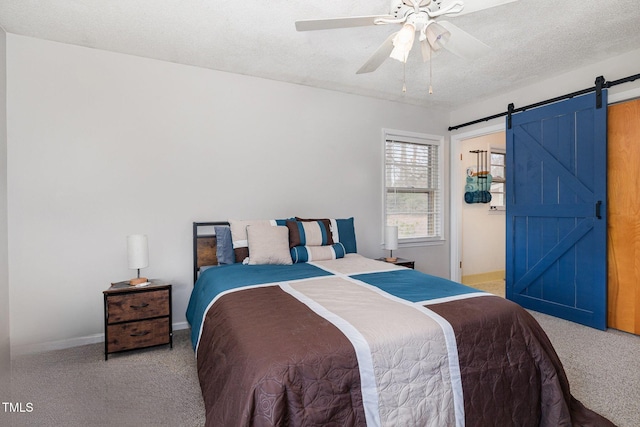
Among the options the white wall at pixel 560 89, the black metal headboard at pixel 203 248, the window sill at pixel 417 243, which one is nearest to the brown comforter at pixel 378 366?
the black metal headboard at pixel 203 248

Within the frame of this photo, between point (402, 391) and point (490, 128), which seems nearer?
point (402, 391)

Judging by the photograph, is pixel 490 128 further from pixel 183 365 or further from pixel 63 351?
pixel 63 351

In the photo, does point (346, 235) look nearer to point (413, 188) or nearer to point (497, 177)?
point (413, 188)

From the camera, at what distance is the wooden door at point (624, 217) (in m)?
2.98

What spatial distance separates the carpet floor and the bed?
0.35 m

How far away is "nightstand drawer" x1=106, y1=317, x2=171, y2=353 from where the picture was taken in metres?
2.54

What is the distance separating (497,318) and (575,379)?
119 cm

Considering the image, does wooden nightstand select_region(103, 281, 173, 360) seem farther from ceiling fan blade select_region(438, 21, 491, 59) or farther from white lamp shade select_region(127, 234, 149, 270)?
ceiling fan blade select_region(438, 21, 491, 59)

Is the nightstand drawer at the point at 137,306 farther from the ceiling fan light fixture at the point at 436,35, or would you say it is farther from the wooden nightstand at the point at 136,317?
the ceiling fan light fixture at the point at 436,35

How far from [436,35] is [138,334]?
118 inches

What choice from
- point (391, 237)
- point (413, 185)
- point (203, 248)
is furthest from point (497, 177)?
point (203, 248)

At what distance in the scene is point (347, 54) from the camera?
3021 millimetres

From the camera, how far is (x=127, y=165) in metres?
2.99

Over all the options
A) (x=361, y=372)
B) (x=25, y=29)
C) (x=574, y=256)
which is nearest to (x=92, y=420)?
(x=361, y=372)
